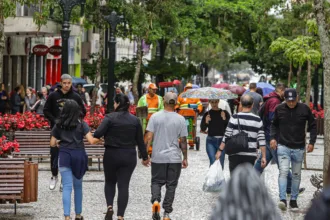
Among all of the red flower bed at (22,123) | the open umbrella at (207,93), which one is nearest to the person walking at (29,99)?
the open umbrella at (207,93)

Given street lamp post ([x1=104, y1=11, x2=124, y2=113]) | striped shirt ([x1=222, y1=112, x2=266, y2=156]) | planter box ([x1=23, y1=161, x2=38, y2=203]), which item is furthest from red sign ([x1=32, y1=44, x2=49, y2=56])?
planter box ([x1=23, y1=161, x2=38, y2=203])

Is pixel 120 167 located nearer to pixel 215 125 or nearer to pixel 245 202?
pixel 215 125

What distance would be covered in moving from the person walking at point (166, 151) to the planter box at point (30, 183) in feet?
4.42

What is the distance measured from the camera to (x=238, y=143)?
41.7 feet

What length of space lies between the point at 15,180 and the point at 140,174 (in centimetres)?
731

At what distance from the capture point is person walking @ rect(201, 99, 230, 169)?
15.5m

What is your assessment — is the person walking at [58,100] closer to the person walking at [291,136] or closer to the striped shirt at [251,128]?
the striped shirt at [251,128]

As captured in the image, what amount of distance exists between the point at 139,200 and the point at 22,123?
6218 millimetres

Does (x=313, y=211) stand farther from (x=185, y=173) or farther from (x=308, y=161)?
(x=308, y=161)

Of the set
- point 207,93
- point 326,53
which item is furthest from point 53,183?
point 207,93

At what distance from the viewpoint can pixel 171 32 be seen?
40688 mm

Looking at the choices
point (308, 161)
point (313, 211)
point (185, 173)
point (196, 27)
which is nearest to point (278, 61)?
point (196, 27)

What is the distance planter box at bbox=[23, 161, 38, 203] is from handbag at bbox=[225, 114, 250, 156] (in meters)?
2.42

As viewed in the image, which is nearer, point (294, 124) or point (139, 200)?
point (294, 124)
